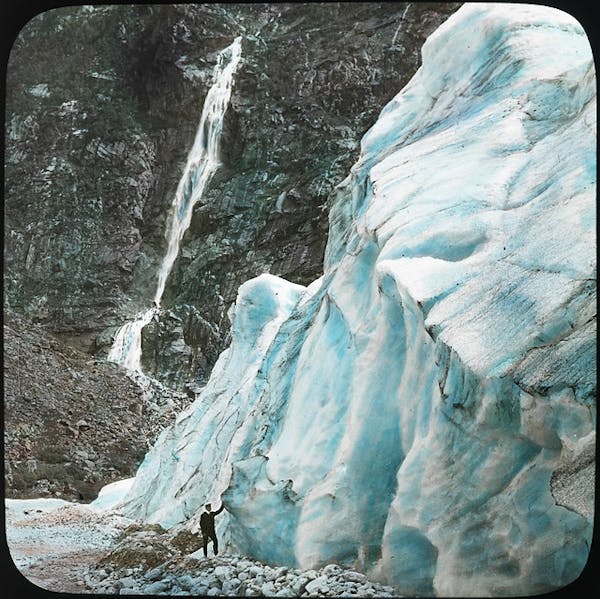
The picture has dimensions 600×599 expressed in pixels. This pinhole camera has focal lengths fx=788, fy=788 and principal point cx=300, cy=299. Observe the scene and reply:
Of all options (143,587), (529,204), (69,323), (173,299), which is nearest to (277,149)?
(173,299)

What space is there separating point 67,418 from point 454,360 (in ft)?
6.72

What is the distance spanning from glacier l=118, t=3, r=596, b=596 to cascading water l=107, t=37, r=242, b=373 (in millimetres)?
1115

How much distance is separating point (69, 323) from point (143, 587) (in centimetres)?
165

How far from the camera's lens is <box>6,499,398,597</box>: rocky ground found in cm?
239

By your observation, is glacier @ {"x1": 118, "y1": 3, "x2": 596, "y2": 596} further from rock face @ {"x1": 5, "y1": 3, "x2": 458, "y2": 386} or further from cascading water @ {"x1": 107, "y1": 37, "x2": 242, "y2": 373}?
cascading water @ {"x1": 107, "y1": 37, "x2": 242, "y2": 373}

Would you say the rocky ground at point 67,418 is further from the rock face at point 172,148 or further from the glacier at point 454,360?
the glacier at point 454,360

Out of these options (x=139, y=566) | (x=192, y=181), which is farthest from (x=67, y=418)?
(x=192, y=181)

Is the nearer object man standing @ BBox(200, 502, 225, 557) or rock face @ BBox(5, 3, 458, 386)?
man standing @ BBox(200, 502, 225, 557)

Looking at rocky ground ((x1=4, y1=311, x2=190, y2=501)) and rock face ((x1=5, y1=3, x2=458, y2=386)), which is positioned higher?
rock face ((x1=5, y1=3, x2=458, y2=386))

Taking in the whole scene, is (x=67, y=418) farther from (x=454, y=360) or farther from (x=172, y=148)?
(x=454, y=360)

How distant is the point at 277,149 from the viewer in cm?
365

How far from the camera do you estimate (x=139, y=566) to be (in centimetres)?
261

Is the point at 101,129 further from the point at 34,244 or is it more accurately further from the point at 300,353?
the point at 300,353

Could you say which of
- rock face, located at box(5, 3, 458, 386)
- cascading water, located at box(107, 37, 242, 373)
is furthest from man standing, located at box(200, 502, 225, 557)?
cascading water, located at box(107, 37, 242, 373)
